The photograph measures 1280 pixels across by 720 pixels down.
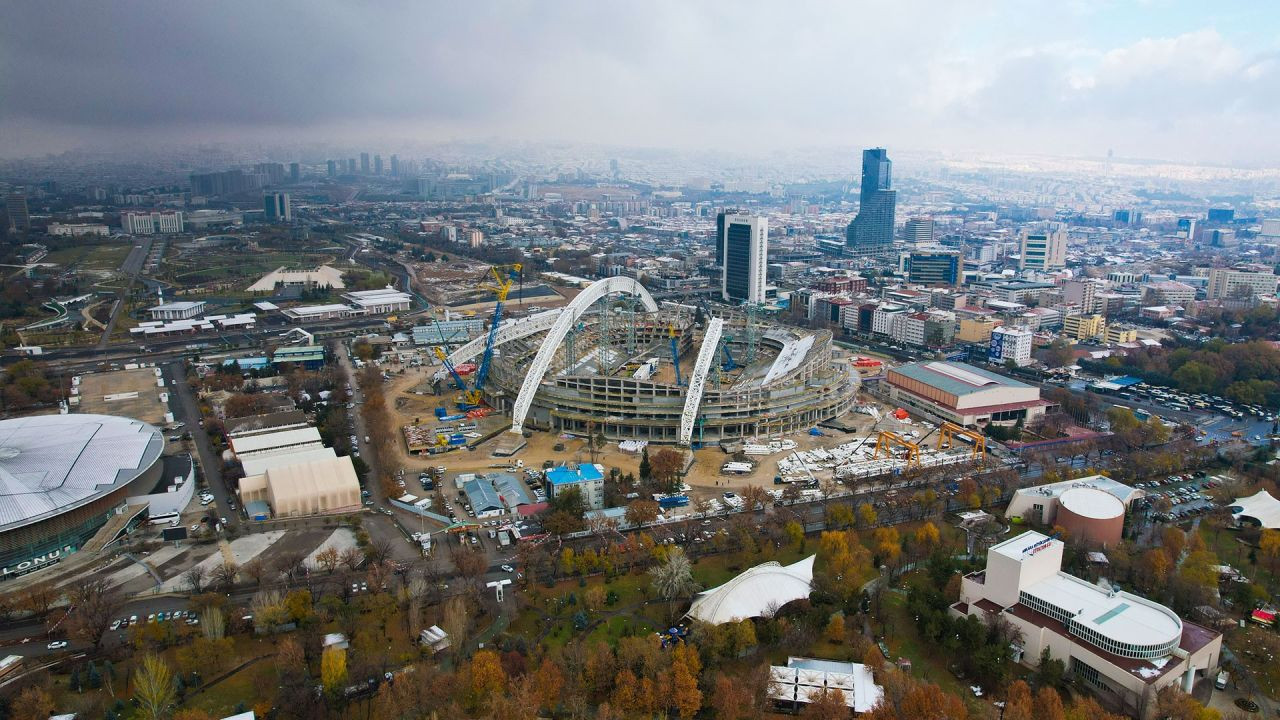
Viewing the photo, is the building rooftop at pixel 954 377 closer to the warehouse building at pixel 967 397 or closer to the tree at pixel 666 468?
the warehouse building at pixel 967 397

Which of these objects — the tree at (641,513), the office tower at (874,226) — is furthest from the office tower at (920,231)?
→ the tree at (641,513)

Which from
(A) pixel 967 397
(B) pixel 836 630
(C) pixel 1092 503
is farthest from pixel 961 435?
(B) pixel 836 630

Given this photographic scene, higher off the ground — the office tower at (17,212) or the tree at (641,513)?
the office tower at (17,212)

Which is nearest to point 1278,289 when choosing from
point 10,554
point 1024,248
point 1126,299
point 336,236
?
point 1126,299

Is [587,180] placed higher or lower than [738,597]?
higher

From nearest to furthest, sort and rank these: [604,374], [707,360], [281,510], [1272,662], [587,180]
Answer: [1272,662] → [281,510] → [707,360] → [604,374] → [587,180]

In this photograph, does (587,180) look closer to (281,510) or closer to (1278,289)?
(1278,289)
